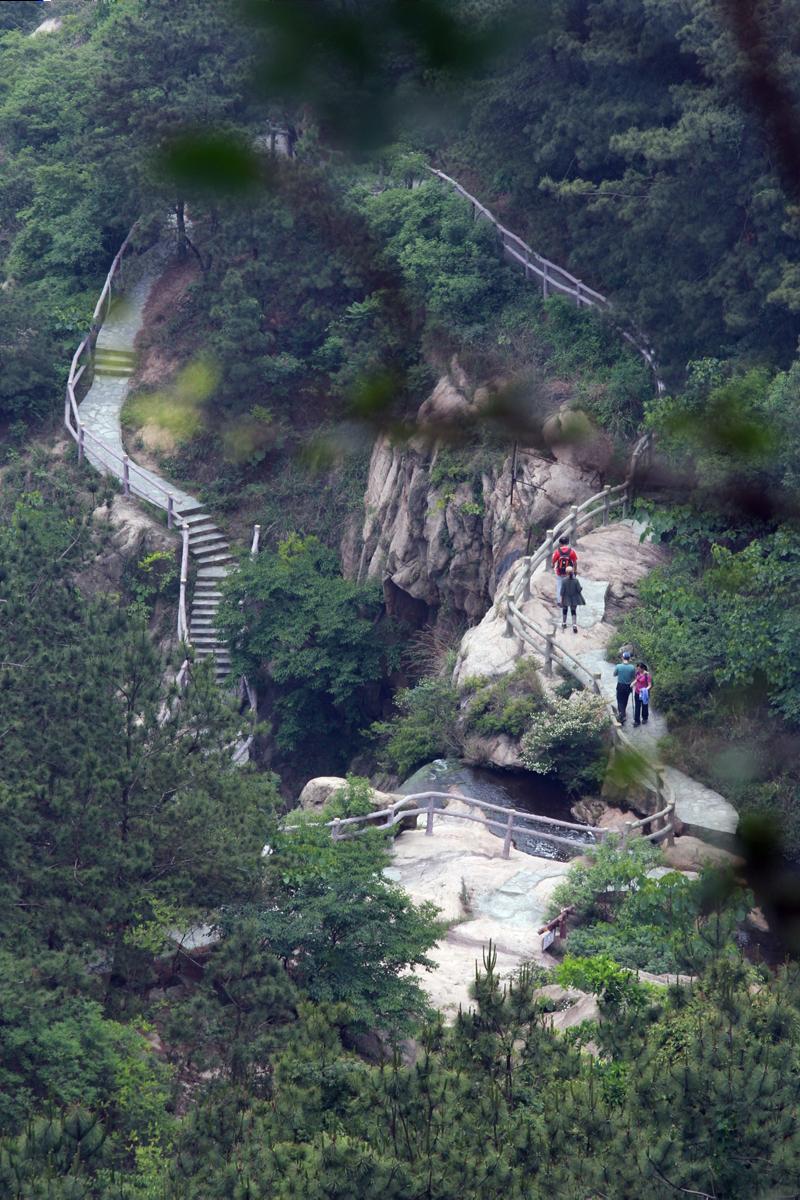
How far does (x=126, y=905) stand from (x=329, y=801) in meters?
4.76

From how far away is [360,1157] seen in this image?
36.7 ft

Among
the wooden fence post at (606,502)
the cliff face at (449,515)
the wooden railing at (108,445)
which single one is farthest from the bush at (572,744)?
the wooden railing at (108,445)

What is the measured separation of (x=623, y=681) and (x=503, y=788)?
7.52ft

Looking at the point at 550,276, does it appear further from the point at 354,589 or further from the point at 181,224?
the point at 181,224

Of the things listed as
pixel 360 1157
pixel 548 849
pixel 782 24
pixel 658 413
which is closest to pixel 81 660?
pixel 548 849

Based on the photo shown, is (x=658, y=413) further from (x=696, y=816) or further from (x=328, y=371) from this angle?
(x=328, y=371)

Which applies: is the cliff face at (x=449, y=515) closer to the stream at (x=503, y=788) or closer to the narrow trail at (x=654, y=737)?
the narrow trail at (x=654, y=737)

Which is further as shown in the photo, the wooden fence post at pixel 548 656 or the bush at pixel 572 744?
the wooden fence post at pixel 548 656

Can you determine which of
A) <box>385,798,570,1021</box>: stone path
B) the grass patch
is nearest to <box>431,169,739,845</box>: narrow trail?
<box>385,798,570,1021</box>: stone path

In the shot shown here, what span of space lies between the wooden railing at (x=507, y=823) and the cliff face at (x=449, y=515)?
6591 mm

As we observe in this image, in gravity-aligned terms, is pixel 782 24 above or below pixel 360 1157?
above

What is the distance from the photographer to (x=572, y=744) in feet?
72.5

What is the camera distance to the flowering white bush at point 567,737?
2203cm

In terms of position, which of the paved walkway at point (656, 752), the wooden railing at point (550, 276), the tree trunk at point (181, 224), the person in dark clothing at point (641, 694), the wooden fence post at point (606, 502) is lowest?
the paved walkway at point (656, 752)
